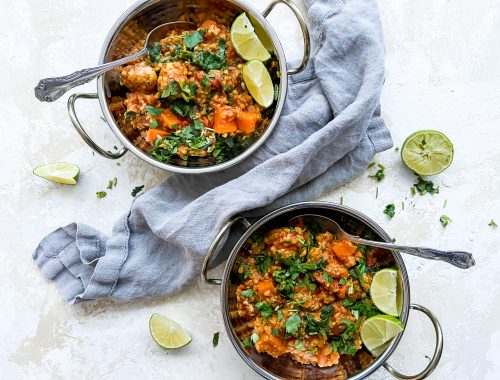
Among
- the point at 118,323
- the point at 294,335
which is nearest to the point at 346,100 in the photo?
the point at 294,335

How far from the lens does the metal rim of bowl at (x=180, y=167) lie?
112 inches

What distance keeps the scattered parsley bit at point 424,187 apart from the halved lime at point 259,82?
983 mm

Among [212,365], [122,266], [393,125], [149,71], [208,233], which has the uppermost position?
[393,125]

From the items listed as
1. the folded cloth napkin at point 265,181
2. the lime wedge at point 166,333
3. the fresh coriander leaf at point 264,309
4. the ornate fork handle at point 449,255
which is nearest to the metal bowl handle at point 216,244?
the folded cloth napkin at point 265,181

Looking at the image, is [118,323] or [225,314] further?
[118,323]

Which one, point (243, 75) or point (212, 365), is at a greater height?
point (243, 75)

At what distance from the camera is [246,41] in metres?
2.92

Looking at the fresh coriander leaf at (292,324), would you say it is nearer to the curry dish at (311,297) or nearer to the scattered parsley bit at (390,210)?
the curry dish at (311,297)

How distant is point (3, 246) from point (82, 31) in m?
1.35

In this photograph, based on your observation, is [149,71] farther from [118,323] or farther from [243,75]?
[118,323]

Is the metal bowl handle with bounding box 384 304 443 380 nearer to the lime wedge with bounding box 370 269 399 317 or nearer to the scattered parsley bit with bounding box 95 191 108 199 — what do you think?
→ the lime wedge with bounding box 370 269 399 317

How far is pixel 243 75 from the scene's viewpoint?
9.64ft

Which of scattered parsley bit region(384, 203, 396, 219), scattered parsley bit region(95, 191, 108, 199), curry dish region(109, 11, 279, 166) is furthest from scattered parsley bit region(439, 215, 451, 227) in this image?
scattered parsley bit region(95, 191, 108, 199)

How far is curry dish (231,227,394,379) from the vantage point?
2.87 m
